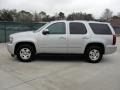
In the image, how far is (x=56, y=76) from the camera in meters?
6.51

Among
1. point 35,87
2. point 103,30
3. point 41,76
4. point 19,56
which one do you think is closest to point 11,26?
point 19,56

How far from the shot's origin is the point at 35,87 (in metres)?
5.42

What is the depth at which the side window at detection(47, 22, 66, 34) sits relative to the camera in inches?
344

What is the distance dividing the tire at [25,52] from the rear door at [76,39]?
168 centimetres

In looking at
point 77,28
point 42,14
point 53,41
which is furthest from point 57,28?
point 42,14

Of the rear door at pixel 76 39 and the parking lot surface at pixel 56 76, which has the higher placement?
the rear door at pixel 76 39

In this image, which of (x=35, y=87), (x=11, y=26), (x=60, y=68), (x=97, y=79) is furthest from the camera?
(x=11, y=26)

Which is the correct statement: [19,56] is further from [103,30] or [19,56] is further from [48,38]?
[103,30]

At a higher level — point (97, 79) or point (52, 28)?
point (52, 28)

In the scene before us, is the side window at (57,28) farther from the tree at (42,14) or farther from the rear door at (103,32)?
the tree at (42,14)

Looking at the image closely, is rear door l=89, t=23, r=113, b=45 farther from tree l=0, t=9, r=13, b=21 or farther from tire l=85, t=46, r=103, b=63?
tree l=0, t=9, r=13, b=21

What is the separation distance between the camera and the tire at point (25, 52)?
28.3 ft

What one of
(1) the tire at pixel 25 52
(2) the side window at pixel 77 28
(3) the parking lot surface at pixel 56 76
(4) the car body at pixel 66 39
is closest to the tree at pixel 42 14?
(2) the side window at pixel 77 28

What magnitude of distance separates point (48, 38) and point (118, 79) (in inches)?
138
